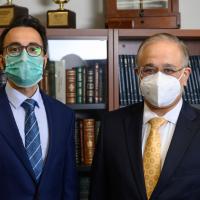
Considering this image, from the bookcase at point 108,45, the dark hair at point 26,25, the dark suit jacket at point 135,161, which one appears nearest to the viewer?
the dark suit jacket at point 135,161

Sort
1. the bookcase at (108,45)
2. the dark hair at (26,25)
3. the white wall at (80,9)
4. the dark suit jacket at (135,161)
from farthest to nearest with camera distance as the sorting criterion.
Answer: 1. the white wall at (80,9)
2. the bookcase at (108,45)
3. the dark hair at (26,25)
4. the dark suit jacket at (135,161)

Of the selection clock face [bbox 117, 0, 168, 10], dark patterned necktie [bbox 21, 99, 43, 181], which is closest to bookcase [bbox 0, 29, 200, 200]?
clock face [bbox 117, 0, 168, 10]

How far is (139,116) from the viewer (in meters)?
1.45

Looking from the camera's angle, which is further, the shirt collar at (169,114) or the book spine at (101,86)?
the book spine at (101,86)

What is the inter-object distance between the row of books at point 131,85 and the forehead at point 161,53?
50cm

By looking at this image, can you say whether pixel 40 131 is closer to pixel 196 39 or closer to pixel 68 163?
pixel 68 163

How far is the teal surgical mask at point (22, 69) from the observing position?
146cm

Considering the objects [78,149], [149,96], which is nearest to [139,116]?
[149,96]

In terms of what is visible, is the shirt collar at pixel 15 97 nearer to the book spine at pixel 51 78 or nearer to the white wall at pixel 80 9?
the book spine at pixel 51 78

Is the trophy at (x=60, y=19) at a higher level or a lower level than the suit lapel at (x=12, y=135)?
higher

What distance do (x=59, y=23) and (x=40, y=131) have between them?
2.18 ft

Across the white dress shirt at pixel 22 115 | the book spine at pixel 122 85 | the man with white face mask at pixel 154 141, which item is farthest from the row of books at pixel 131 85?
the white dress shirt at pixel 22 115

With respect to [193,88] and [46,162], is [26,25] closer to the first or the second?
[46,162]

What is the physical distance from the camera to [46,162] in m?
1.43
